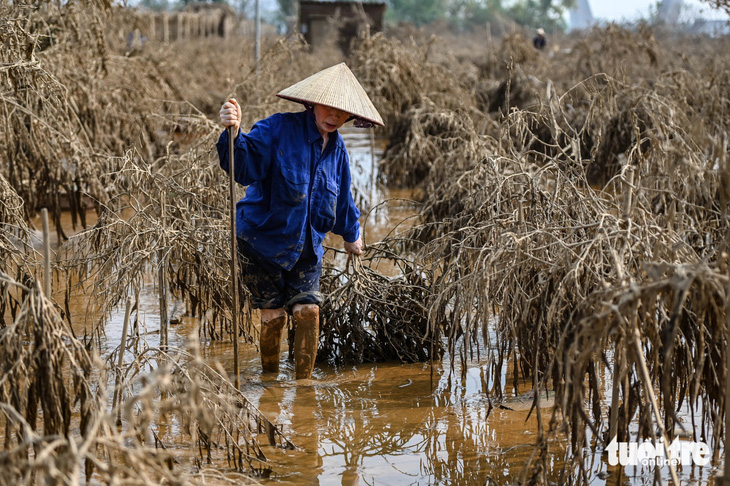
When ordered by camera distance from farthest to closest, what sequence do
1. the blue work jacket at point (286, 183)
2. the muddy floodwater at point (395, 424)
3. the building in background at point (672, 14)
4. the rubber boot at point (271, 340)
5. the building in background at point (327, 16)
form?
the building in background at point (672, 14) < the building in background at point (327, 16) < the rubber boot at point (271, 340) < the blue work jacket at point (286, 183) < the muddy floodwater at point (395, 424)

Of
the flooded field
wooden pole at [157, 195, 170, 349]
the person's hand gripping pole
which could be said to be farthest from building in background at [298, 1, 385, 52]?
the person's hand gripping pole

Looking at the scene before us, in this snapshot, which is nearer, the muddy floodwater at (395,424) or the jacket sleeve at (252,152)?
the muddy floodwater at (395,424)

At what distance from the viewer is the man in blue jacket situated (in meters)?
4.35

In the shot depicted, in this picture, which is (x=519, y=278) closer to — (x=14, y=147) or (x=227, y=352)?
(x=227, y=352)

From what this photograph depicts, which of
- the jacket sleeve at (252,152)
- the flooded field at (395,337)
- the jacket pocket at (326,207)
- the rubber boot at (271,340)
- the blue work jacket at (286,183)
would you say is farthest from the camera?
the rubber boot at (271,340)

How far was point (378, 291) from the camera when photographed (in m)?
5.08

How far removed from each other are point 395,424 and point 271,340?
92cm

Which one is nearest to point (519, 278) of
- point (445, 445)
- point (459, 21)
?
point (445, 445)

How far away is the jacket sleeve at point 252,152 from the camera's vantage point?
4.24m

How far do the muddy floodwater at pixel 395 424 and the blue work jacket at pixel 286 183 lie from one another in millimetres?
708

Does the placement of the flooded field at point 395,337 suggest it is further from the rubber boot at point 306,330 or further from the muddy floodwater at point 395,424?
the rubber boot at point 306,330

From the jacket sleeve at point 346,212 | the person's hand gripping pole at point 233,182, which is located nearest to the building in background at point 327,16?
the jacket sleeve at point 346,212

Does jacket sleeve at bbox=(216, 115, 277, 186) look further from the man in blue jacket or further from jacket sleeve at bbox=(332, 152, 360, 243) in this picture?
jacket sleeve at bbox=(332, 152, 360, 243)

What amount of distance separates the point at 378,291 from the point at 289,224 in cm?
90
